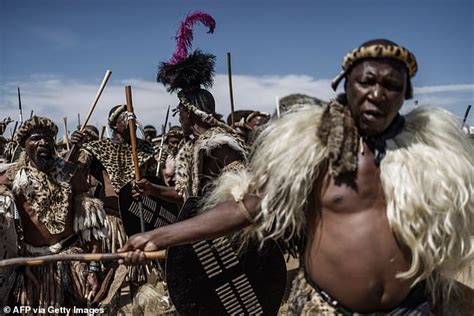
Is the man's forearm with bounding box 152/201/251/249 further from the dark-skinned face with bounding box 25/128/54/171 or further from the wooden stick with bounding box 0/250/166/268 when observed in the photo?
the dark-skinned face with bounding box 25/128/54/171

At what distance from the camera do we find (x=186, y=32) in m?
5.44

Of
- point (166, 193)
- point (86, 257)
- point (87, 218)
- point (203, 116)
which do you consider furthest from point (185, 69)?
point (86, 257)

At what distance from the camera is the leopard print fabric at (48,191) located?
15.3 feet

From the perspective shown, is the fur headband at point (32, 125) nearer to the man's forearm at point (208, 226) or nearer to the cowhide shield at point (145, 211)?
the cowhide shield at point (145, 211)

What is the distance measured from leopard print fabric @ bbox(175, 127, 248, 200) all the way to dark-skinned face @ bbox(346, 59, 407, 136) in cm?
201

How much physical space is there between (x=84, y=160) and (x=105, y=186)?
0.35 meters

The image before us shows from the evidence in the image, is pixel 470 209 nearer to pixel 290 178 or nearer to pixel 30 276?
pixel 290 178

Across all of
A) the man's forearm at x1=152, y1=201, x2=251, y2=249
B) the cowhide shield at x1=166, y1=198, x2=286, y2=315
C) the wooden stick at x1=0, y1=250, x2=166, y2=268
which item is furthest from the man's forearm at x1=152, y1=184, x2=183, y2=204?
the man's forearm at x1=152, y1=201, x2=251, y2=249

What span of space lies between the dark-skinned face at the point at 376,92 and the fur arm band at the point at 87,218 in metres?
2.77

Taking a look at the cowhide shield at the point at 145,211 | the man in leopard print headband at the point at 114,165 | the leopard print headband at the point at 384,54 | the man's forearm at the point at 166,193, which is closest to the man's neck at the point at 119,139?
the man in leopard print headband at the point at 114,165

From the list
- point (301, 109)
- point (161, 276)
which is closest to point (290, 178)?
point (301, 109)

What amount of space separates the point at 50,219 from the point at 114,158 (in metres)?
1.95

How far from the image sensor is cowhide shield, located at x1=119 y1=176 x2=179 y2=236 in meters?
5.45

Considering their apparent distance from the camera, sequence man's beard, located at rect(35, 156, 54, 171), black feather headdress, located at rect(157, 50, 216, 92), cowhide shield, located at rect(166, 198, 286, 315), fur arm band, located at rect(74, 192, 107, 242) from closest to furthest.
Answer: cowhide shield, located at rect(166, 198, 286, 315), man's beard, located at rect(35, 156, 54, 171), fur arm band, located at rect(74, 192, 107, 242), black feather headdress, located at rect(157, 50, 216, 92)
